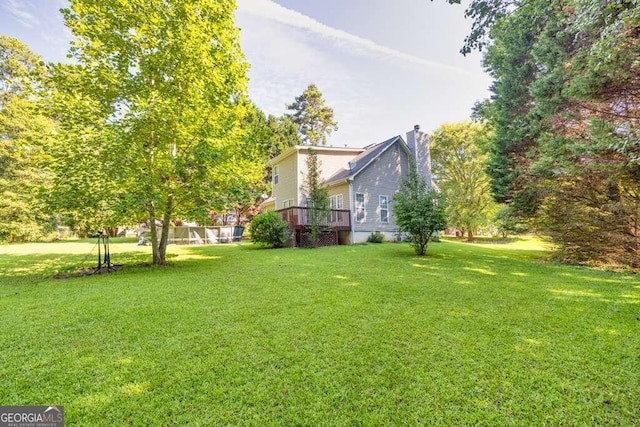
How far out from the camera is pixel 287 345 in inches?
130

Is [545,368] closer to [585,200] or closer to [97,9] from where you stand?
[585,200]

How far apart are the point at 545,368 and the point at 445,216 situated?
316 inches

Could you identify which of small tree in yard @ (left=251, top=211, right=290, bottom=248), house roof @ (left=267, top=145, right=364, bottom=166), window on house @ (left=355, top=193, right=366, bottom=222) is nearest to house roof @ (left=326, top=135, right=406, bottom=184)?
house roof @ (left=267, top=145, right=364, bottom=166)

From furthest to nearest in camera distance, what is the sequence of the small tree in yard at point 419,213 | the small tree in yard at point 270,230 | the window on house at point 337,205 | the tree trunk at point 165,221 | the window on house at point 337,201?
the window on house at point 337,201, the window on house at point 337,205, the small tree in yard at point 270,230, the small tree in yard at point 419,213, the tree trunk at point 165,221

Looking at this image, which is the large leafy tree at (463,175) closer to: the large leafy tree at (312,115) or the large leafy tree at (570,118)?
the large leafy tree at (570,118)

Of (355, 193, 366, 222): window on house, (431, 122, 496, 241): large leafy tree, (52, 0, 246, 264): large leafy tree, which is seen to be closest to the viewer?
(52, 0, 246, 264): large leafy tree

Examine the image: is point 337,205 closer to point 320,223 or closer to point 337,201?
point 337,201

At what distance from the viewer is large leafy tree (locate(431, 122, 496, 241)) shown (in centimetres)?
2423

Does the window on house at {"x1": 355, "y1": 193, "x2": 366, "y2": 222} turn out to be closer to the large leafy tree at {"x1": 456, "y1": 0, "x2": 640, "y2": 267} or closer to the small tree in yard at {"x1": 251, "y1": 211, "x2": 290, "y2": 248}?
the small tree in yard at {"x1": 251, "y1": 211, "x2": 290, "y2": 248}

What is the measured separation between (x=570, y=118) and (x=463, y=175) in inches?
747

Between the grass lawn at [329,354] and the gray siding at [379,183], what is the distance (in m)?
10.8

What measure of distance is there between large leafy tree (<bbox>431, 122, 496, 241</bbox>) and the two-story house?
8.11m
